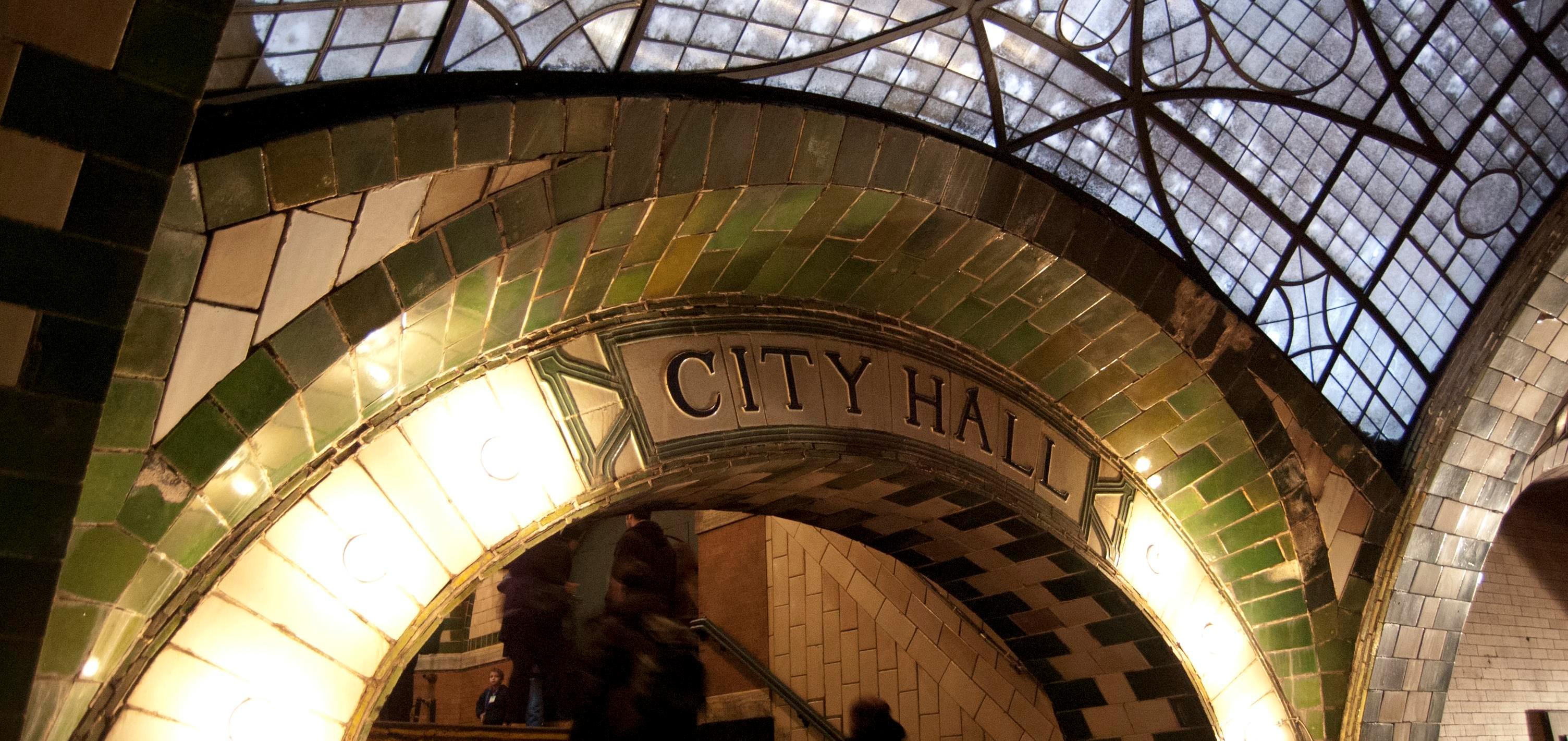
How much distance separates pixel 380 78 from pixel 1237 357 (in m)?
4.05

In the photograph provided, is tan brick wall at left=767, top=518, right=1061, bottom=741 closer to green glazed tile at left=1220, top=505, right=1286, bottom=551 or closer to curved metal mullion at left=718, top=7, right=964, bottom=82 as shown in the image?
green glazed tile at left=1220, top=505, right=1286, bottom=551

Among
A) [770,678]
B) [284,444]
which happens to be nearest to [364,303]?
[284,444]

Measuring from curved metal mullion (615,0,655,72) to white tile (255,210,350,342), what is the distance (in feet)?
3.60

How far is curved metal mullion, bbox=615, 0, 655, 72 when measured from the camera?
3576mm

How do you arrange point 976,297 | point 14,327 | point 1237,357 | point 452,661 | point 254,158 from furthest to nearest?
point 452,661 → point 1237,357 → point 976,297 → point 254,158 → point 14,327

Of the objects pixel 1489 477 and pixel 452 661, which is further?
pixel 452 661

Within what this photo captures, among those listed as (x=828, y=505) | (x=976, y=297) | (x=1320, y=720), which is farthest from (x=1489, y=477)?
(x=828, y=505)

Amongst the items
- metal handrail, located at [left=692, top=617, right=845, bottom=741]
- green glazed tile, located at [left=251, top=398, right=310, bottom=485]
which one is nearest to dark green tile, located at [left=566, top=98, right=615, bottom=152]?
green glazed tile, located at [left=251, top=398, right=310, bottom=485]

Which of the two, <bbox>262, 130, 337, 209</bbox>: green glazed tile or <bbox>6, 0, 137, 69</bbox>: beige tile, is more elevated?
<bbox>262, 130, 337, 209</bbox>: green glazed tile

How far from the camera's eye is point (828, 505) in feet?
16.6

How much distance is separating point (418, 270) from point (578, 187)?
546 millimetres

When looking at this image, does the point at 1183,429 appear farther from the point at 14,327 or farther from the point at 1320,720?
the point at 14,327

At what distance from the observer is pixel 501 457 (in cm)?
356

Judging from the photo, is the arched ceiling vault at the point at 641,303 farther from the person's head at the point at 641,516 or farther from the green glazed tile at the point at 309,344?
the person's head at the point at 641,516
